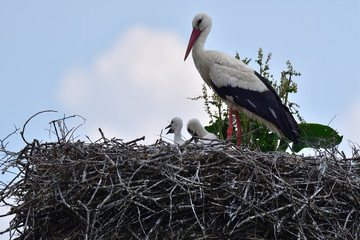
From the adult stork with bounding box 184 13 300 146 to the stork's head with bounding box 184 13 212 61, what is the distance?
0.46ft

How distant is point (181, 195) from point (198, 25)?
2646mm

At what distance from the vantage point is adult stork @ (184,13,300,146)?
225 inches

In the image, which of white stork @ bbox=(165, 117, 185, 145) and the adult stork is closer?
the adult stork

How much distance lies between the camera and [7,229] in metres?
4.10

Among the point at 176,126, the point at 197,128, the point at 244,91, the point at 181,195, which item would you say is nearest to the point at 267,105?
the point at 244,91

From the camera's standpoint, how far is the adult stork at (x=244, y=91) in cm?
572

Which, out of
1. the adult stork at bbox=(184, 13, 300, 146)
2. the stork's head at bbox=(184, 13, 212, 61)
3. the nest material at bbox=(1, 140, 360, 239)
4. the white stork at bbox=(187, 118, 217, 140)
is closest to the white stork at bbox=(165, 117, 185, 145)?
the white stork at bbox=(187, 118, 217, 140)

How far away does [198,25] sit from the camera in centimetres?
634

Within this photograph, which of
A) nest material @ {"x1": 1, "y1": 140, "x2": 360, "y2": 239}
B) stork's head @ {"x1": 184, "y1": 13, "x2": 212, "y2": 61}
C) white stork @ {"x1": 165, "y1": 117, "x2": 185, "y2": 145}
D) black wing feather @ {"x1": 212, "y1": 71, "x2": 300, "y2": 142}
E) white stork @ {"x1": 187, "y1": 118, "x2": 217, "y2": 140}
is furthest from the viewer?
stork's head @ {"x1": 184, "y1": 13, "x2": 212, "y2": 61}

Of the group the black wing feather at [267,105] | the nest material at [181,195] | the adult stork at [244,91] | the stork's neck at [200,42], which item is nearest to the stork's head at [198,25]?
the stork's neck at [200,42]

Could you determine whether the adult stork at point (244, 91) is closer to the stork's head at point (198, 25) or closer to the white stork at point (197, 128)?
the stork's head at point (198, 25)

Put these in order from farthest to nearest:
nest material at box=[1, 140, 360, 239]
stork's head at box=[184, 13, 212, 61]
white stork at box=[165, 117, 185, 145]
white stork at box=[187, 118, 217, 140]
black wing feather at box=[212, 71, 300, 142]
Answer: stork's head at box=[184, 13, 212, 61] → white stork at box=[187, 118, 217, 140] → white stork at box=[165, 117, 185, 145] → black wing feather at box=[212, 71, 300, 142] → nest material at box=[1, 140, 360, 239]

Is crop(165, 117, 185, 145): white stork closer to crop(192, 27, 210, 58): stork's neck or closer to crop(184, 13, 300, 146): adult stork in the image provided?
crop(184, 13, 300, 146): adult stork

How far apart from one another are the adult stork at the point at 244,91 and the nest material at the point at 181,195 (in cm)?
134
